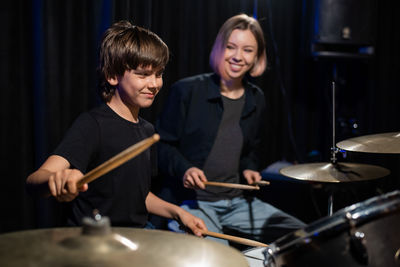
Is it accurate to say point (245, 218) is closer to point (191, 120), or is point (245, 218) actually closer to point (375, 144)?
point (191, 120)

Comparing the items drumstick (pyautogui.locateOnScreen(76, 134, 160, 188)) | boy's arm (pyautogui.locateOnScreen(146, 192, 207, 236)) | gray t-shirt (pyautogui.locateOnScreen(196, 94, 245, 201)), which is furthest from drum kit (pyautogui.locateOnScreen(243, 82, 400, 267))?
gray t-shirt (pyautogui.locateOnScreen(196, 94, 245, 201))

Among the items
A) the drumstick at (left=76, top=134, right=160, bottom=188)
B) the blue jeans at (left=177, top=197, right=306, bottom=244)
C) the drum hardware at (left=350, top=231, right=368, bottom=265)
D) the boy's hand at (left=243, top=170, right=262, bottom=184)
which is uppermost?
the drumstick at (left=76, top=134, right=160, bottom=188)

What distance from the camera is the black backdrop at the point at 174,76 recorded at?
6.58 ft

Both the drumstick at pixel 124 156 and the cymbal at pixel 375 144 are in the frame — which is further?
the cymbal at pixel 375 144

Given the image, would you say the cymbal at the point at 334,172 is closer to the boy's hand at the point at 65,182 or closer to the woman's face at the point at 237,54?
the woman's face at the point at 237,54

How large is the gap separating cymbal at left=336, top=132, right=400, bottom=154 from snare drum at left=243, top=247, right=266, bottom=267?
46cm

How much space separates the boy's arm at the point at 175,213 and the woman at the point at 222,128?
39cm

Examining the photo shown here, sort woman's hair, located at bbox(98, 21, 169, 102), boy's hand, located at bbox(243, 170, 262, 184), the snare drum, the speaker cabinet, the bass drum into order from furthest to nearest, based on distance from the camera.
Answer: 1. the speaker cabinet
2. boy's hand, located at bbox(243, 170, 262, 184)
3. woman's hair, located at bbox(98, 21, 169, 102)
4. the snare drum
5. the bass drum

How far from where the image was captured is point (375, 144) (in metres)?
1.54

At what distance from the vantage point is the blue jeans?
2.06 metres

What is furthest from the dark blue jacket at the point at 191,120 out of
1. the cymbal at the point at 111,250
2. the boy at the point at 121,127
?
the cymbal at the point at 111,250

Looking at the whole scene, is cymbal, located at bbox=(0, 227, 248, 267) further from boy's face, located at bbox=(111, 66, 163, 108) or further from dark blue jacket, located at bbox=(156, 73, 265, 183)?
dark blue jacket, located at bbox=(156, 73, 265, 183)

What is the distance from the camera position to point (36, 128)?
2.05m

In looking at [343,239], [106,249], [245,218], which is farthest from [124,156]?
[245,218]
